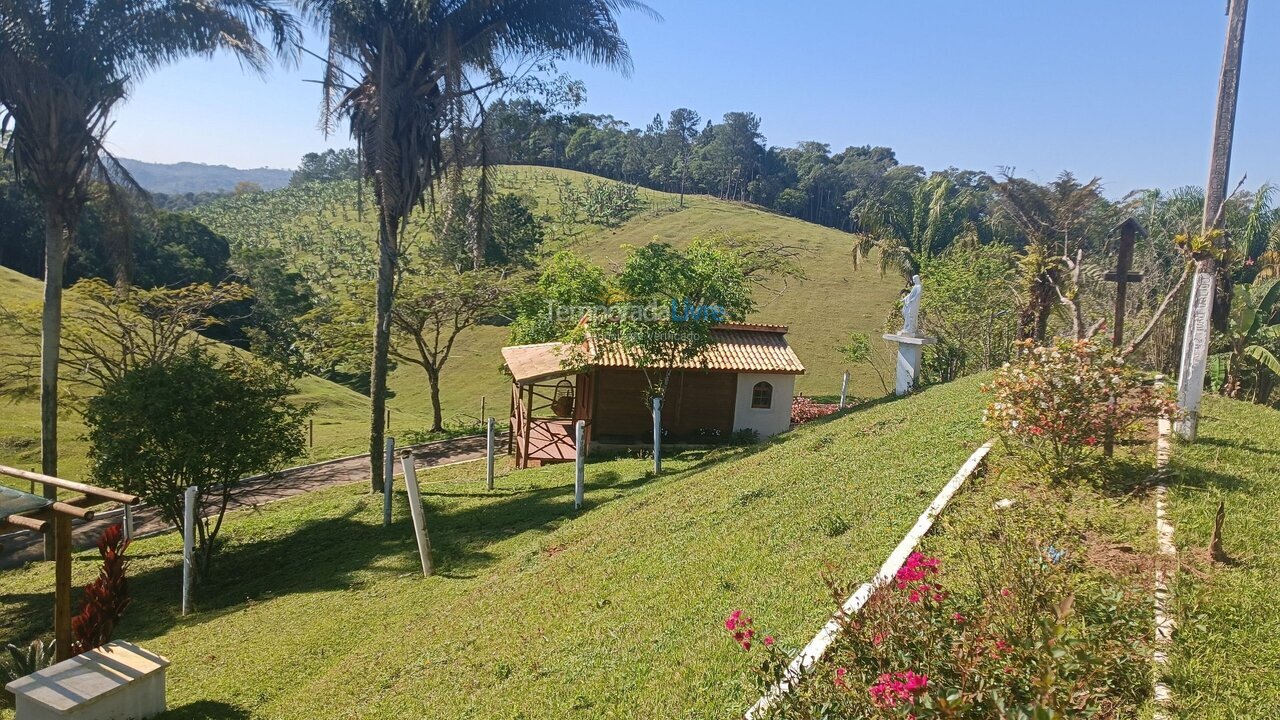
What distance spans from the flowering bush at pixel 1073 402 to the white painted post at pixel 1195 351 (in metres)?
0.96

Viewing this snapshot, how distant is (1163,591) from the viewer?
5113mm

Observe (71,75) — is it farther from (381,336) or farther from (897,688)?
(897,688)

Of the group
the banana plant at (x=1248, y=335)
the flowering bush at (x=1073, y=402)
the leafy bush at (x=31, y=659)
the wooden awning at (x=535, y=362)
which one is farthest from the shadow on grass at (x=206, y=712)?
the banana plant at (x=1248, y=335)

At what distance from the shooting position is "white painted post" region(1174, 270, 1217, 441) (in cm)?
826

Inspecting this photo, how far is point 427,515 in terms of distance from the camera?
15.1 m

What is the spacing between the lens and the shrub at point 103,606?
24.6 ft

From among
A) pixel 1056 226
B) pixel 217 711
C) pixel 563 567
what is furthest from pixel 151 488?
pixel 1056 226

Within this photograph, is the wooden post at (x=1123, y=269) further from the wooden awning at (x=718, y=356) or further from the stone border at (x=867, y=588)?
the wooden awning at (x=718, y=356)

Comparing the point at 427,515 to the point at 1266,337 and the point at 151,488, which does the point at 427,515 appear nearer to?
the point at 151,488

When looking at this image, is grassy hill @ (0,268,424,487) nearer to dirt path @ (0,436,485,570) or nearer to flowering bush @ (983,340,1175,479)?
dirt path @ (0,436,485,570)

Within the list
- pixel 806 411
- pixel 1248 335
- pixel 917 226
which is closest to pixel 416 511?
pixel 806 411

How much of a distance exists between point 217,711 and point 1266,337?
22.1 m

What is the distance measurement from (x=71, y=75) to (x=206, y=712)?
12820mm

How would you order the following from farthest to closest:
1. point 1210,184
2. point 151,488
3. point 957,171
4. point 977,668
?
point 957,171 < point 151,488 < point 1210,184 < point 977,668
